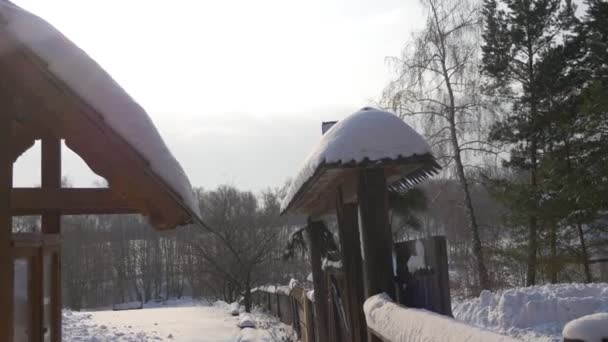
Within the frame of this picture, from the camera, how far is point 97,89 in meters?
2.45

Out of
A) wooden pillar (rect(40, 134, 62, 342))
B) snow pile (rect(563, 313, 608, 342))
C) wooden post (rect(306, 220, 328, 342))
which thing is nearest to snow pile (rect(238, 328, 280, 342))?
wooden post (rect(306, 220, 328, 342))

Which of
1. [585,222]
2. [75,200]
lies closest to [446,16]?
[585,222]

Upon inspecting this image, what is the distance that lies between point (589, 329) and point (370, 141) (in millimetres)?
2505

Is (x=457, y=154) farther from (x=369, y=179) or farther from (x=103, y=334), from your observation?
(x=369, y=179)

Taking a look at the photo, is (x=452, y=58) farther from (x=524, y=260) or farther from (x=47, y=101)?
(x=47, y=101)

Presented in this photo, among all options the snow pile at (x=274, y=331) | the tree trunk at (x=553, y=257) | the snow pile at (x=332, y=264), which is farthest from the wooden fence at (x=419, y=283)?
the tree trunk at (x=553, y=257)

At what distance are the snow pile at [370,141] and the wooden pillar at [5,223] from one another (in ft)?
6.30

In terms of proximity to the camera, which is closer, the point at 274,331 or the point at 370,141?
the point at 370,141

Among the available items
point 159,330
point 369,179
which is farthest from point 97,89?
point 159,330

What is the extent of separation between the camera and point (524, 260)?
20.3m

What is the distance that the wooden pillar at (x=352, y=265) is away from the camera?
15.8ft

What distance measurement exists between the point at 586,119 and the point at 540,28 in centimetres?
374

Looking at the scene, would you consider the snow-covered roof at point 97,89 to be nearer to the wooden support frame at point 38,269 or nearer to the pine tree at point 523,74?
the wooden support frame at point 38,269

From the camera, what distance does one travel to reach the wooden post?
738 centimetres
